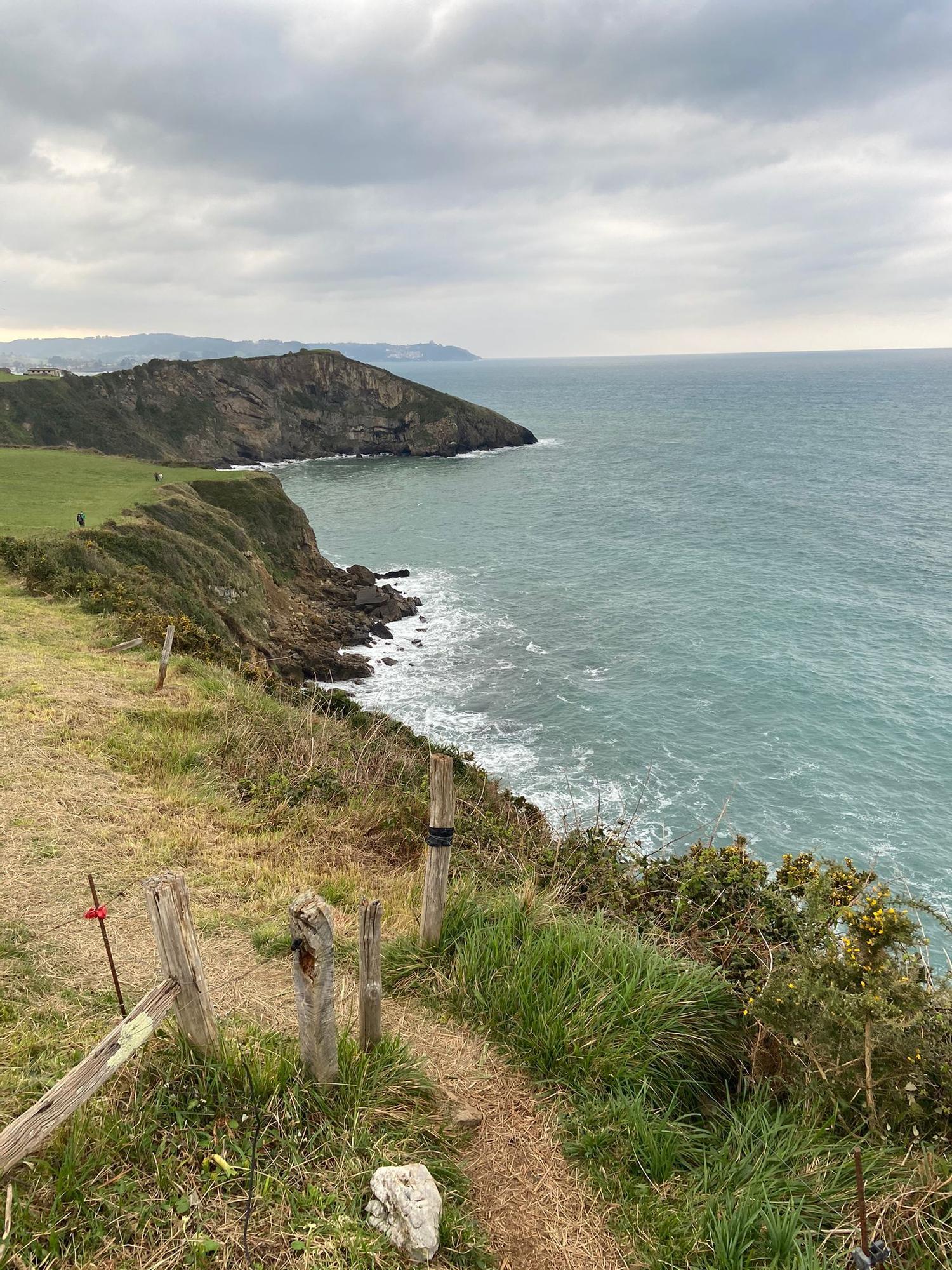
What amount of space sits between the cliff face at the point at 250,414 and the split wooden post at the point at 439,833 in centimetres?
7625

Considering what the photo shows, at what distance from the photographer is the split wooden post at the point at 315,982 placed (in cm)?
340

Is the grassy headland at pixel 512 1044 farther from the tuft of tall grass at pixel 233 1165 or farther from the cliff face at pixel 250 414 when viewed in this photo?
the cliff face at pixel 250 414

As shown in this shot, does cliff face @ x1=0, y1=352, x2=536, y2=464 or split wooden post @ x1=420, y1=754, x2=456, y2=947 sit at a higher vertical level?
cliff face @ x1=0, y1=352, x2=536, y2=464

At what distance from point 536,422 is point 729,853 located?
4950 inches

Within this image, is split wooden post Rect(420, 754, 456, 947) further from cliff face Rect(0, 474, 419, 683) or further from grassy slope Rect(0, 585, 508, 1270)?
cliff face Rect(0, 474, 419, 683)

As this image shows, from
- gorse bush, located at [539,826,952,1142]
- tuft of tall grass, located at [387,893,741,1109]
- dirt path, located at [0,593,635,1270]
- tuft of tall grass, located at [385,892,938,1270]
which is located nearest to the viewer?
tuft of tall grass, located at [385,892,938,1270]

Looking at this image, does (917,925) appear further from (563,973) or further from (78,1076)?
(78,1076)

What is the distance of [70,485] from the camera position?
107 feet

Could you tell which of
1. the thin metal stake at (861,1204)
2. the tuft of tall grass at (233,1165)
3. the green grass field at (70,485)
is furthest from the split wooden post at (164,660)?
the green grass field at (70,485)

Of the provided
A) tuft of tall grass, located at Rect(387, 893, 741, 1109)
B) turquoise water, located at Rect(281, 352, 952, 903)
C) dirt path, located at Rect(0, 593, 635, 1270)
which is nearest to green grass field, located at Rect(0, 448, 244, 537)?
turquoise water, located at Rect(281, 352, 952, 903)

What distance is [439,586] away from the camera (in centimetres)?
4219

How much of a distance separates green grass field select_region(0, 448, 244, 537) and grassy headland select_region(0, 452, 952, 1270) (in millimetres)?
20041

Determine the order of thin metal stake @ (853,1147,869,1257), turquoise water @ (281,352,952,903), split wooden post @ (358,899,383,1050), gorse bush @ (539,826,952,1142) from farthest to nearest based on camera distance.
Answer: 1. turquoise water @ (281,352,952,903)
2. split wooden post @ (358,899,383,1050)
3. gorse bush @ (539,826,952,1142)
4. thin metal stake @ (853,1147,869,1257)

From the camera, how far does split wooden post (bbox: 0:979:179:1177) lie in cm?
287
